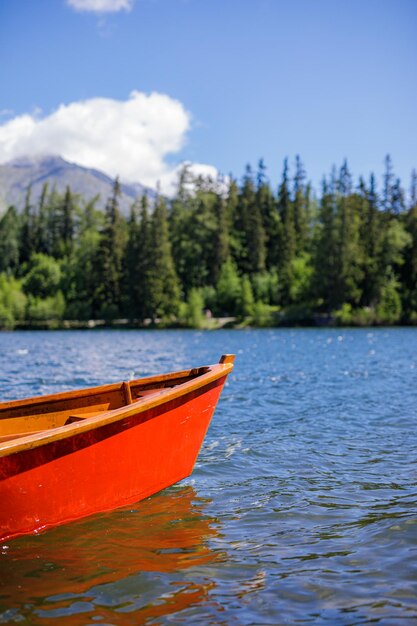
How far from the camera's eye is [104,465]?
6.86 meters

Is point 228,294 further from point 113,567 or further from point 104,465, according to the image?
point 113,567

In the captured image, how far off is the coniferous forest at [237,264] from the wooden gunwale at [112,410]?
75.1 m

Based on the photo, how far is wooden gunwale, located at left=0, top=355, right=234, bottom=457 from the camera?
5.92 meters

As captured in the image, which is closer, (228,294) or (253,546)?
(253,546)

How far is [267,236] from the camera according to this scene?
335 ft

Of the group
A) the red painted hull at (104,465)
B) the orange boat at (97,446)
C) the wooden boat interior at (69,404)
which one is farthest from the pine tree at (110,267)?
the red painted hull at (104,465)

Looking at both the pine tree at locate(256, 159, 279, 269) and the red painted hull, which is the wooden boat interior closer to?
the red painted hull

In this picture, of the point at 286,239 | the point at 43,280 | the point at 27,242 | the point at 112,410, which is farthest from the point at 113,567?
the point at 27,242

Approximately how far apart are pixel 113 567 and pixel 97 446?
129 cm

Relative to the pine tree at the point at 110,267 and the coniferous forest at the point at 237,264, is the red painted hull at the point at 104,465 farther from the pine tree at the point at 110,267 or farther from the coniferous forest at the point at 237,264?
the pine tree at the point at 110,267

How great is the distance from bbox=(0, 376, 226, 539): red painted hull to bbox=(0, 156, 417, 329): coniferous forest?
76.0 metres

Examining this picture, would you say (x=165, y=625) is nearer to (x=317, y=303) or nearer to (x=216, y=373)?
(x=216, y=373)

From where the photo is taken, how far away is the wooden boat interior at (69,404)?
324 inches

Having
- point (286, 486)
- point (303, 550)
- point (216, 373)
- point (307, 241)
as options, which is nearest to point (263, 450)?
point (286, 486)
